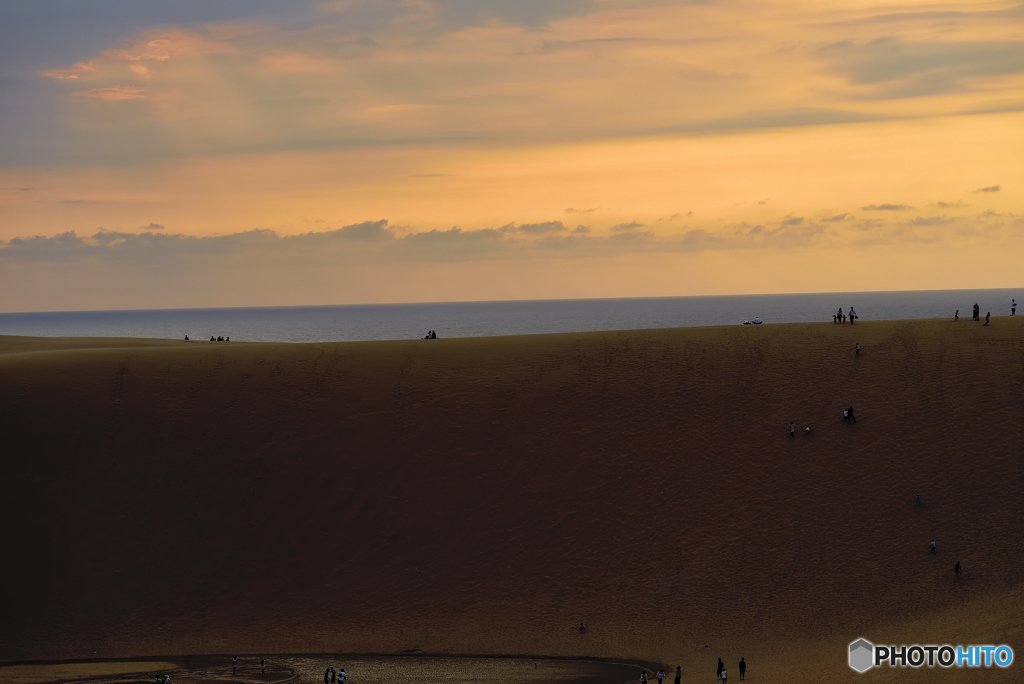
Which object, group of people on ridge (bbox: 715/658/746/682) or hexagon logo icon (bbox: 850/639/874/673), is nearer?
group of people on ridge (bbox: 715/658/746/682)

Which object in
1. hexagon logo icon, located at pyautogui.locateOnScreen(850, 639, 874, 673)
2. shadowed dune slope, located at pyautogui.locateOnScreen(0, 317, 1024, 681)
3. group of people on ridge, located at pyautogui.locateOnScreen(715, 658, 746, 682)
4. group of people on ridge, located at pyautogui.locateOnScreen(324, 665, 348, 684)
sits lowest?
group of people on ridge, located at pyautogui.locateOnScreen(324, 665, 348, 684)

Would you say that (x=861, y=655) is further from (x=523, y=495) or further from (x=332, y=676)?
(x=332, y=676)

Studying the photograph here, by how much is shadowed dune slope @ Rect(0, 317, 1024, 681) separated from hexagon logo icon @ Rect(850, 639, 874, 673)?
0.69 metres

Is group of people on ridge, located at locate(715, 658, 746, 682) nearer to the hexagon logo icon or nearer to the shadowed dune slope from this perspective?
the shadowed dune slope

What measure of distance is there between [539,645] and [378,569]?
30.5ft

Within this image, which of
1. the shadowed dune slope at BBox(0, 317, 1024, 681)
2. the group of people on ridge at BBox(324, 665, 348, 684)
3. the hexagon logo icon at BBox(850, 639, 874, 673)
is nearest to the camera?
the hexagon logo icon at BBox(850, 639, 874, 673)

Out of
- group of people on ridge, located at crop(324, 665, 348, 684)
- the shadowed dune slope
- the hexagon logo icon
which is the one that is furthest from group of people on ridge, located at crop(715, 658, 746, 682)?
group of people on ridge, located at crop(324, 665, 348, 684)

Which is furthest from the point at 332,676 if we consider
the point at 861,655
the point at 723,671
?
the point at 861,655

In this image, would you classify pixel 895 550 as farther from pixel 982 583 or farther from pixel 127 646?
pixel 127 646

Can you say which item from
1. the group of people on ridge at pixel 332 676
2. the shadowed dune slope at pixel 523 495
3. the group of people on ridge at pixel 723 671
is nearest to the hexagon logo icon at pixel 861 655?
the shadowed dune slope at pixel 523 495

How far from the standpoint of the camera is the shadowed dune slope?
1590 inches

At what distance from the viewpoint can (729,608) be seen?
1569 inches

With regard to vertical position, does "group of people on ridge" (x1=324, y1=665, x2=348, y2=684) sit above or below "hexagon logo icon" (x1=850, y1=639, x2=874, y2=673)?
below

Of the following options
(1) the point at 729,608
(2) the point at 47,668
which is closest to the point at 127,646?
(2) the point at 47,668
